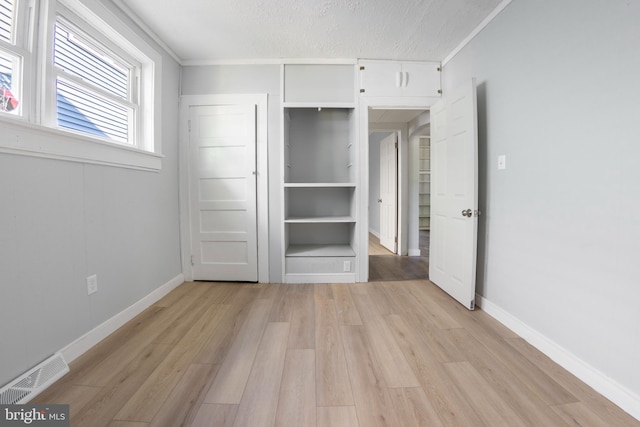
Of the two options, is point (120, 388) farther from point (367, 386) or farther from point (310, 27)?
point (310, 27)

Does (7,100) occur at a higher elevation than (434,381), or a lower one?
higher

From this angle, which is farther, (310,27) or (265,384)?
(310,27)

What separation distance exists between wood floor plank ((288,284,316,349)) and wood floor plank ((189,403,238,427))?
55 centimetres

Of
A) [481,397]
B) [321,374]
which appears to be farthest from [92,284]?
[481,397]

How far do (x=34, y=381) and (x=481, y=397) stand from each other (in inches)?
88.5

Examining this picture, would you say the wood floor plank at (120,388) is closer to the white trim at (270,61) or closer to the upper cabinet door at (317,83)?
the upper cabinet door at (317,83)

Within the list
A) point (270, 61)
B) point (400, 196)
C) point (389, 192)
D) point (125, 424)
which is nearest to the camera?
point (125, 424)

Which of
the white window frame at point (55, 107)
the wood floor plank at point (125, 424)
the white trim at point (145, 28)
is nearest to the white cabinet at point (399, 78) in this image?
the white trim at point (145, 28)

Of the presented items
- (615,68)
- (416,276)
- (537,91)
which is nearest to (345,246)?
(416,276)

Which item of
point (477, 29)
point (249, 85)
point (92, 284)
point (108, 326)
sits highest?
point (477, 29)

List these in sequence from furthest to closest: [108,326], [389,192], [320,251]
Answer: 1. [389,192]
2. [320,251]
3. [108,326]

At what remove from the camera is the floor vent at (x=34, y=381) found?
1.16 m

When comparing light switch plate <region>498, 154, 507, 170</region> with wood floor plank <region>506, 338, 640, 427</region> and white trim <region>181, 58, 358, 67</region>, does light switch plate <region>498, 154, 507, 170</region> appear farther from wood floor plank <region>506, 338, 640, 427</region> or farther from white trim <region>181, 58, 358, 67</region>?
white trim <region>181, 58, 358, 67</region>

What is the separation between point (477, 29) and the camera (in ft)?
7.23
